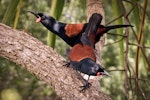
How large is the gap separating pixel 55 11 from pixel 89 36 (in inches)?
11.7

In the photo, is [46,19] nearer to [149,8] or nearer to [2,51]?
[2,51]

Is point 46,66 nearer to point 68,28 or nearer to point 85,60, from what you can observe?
point 85,60

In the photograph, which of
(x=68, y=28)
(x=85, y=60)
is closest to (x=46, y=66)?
(x=85, y=60)

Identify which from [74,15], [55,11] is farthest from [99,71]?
[74,15]

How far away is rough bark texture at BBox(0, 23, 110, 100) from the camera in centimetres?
96

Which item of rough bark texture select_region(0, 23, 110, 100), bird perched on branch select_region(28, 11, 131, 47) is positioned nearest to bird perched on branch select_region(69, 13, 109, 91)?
rough bark texture select_region(0, 23, 110, 100)

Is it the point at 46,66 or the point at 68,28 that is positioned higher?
the point at 68,28

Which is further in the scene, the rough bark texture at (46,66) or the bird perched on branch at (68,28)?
the bird perched on branch at (68,28)

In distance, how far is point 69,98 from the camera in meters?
0.96

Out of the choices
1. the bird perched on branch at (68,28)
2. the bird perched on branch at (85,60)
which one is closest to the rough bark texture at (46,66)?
the bird perched on branch at (85,60)

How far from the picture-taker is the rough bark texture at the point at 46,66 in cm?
96

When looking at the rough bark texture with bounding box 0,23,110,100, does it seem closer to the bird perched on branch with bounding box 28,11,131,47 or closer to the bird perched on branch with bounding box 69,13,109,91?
the bird perched on branch with bounding box 69,13,109,91

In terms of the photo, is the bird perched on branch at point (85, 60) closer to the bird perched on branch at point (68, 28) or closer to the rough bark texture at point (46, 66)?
the rough bark texture at point (46, 66)

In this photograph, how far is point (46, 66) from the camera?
3.17 ft
